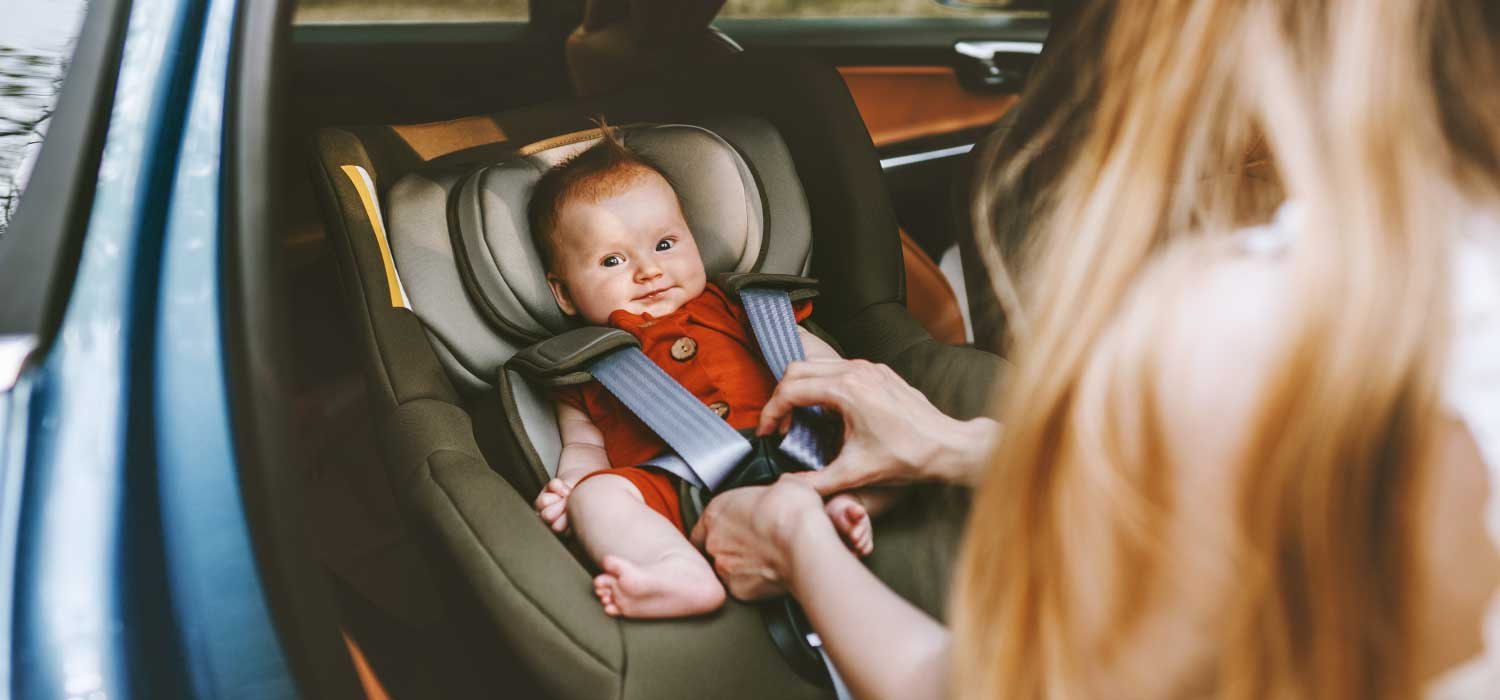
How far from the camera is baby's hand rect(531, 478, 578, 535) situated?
130cm

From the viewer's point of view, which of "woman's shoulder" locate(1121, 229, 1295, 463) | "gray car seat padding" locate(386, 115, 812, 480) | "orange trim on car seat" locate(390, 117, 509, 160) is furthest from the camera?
"orange trim on car seat" locate(390, 117, 509, 160)

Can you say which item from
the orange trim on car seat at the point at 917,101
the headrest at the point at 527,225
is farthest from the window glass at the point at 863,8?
the headrest at the point at 527,225

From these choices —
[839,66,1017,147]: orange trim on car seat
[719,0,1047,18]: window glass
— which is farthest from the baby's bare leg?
[719,0,1047,18]: window glass

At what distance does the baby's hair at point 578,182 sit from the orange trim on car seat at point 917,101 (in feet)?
5.02

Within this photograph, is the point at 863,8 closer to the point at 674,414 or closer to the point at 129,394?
the point at 674,414

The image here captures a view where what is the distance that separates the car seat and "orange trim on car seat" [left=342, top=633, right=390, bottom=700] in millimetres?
128

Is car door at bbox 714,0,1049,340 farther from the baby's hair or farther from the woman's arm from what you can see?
the woman's arm

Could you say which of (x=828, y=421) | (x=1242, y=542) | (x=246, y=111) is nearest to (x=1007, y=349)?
→ (x=828, y=421)

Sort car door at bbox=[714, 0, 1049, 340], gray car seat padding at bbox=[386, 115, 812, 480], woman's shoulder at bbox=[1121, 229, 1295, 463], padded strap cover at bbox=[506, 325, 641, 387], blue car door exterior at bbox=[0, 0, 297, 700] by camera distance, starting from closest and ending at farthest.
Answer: woman's shoulder at bbox=[1121, 229, 1295, 463] < blue car door exterior at bbox=[0, 0, 297, 700] < padded strap cover at bbox=[506, 325, 641, 387] < gray car seat padding at bbox=[386, 115, 812, 480] < car door at bbox=[714, 0, 1049, 340]

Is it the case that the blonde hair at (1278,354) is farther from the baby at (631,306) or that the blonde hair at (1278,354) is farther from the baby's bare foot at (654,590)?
the baby at (631,306)

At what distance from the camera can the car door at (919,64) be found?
2863 millimetres

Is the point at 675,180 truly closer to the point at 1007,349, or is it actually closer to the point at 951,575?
the point at 1007,349

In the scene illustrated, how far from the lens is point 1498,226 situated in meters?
0.66

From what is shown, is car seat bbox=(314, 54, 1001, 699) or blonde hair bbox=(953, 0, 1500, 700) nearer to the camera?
blonde hair bbox=(953, 0, 1500, 700)
